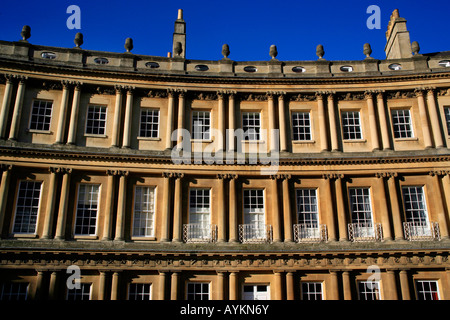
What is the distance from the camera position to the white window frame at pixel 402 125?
21.3m

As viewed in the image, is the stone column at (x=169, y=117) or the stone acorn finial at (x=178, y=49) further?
the stone acorn finial at (x=178, y=49)

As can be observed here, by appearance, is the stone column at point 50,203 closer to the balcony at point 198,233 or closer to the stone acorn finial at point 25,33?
the balcony at point 198,233

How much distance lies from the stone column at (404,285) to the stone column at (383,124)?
603 cm

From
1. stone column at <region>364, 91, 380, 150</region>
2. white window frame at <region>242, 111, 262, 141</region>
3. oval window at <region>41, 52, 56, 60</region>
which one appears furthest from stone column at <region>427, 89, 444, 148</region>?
oval window at <region>41, 52, 56, 60</region>

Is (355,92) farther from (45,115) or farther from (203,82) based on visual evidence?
(45,115)

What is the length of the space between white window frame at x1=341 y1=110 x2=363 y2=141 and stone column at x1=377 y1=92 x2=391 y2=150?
3.29 feet

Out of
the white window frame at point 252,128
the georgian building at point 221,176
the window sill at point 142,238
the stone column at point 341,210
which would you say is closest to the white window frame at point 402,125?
the georgian building at point 221,176

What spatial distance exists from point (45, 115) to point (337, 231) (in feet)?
49.4

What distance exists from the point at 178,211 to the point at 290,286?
608 centimetres

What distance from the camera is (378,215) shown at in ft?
65.5

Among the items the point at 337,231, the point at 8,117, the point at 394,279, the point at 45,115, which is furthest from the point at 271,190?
the point at 8,117

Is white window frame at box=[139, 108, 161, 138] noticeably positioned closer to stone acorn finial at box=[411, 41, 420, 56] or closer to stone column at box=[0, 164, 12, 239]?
stone column at box=[0, 164, 12, 239]

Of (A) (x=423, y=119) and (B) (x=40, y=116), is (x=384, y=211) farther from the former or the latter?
(B) (x=40, y=116)

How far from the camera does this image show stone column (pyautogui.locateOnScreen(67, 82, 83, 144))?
19.9 metres
